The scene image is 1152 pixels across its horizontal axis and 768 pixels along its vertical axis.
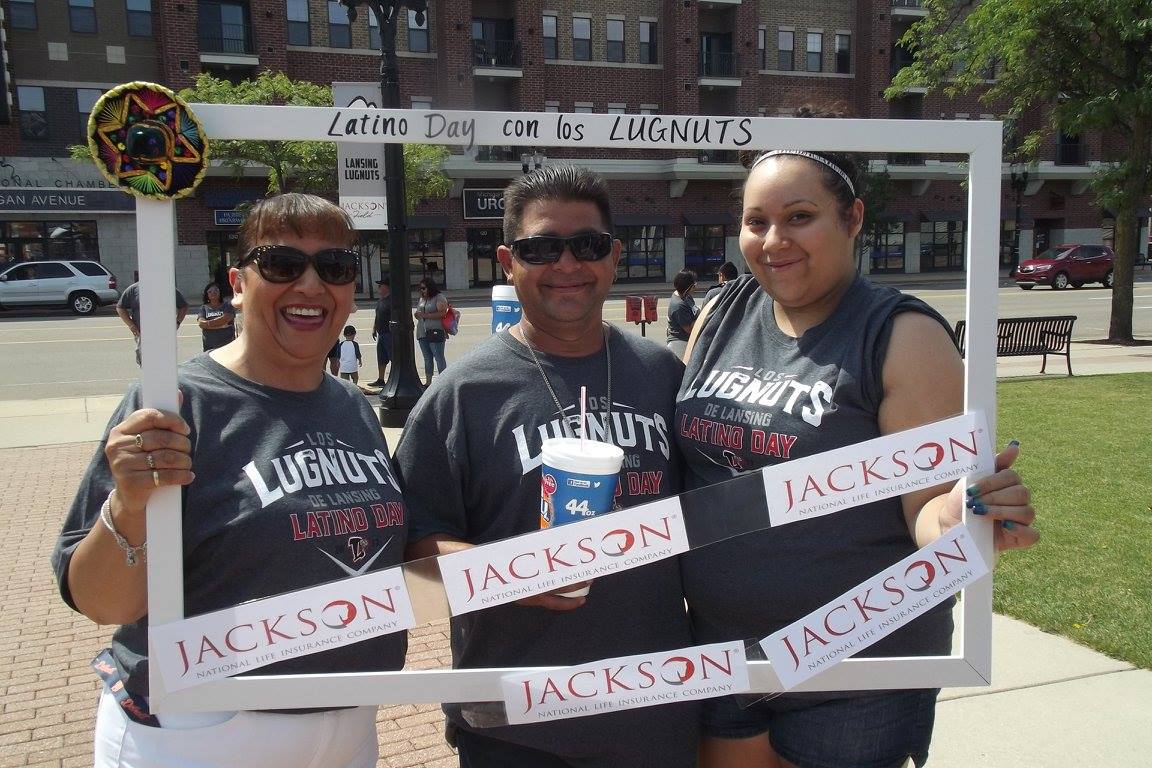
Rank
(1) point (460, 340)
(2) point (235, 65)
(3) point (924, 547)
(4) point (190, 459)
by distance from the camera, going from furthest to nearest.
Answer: (2) point (235, 65) → (1) point (460, 340) → (3) point (924, 547) → (4) point (190, 459)

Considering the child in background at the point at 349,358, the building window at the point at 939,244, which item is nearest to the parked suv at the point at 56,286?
the child in background at the point at 349,358

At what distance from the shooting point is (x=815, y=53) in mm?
38406

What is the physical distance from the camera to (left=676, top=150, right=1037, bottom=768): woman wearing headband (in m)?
1.89

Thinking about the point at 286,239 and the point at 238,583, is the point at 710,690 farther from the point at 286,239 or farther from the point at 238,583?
the point at 286,239

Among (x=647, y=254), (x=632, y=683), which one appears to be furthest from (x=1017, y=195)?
(x=632, y=683)

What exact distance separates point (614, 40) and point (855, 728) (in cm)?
3706

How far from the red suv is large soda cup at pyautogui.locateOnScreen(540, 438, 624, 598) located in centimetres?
3409

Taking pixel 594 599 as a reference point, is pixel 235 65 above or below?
above

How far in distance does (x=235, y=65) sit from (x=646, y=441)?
3413 centimetres

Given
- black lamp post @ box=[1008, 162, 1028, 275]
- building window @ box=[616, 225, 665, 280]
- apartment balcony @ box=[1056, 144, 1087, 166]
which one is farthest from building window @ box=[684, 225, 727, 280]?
apartment balcony @ box=[1056, 144, 1087, 166]

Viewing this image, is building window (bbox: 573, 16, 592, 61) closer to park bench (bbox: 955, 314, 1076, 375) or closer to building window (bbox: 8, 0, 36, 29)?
building window (bbox: 8, 0, 36, 29)

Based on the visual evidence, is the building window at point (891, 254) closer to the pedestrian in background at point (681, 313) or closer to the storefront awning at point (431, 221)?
the storefront awning at point (431, 221)

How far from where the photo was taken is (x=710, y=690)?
1898 millimetres

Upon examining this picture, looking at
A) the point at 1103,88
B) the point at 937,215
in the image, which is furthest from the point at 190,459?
the point at 937,215
